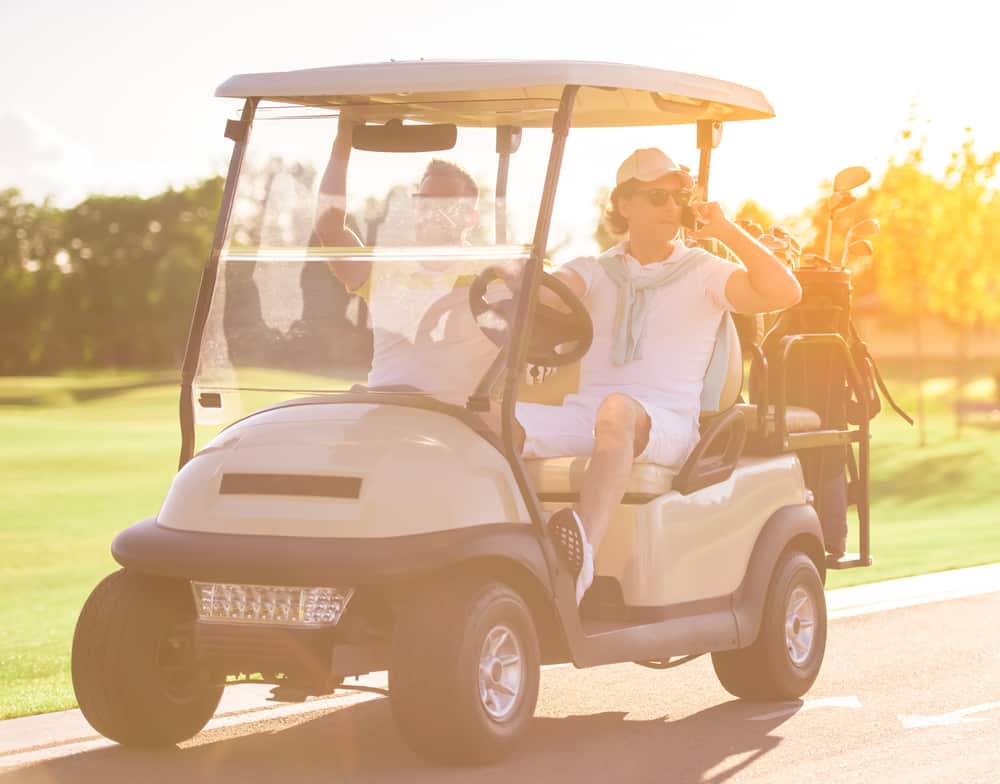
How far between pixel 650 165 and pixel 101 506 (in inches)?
704

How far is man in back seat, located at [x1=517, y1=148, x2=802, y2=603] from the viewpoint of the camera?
21.6 feet

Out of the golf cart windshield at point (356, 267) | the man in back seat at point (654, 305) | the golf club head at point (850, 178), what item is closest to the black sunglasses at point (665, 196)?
the man in back seat at point (654, 305)

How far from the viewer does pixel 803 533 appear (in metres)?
7.36

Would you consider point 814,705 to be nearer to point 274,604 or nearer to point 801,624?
point 801,624

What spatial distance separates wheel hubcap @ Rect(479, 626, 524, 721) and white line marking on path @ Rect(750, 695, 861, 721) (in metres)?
1.34

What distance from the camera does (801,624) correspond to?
24.1 ft

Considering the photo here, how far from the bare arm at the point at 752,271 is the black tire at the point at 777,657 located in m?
1.07

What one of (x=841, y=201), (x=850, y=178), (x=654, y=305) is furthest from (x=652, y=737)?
(x=841, y=201)

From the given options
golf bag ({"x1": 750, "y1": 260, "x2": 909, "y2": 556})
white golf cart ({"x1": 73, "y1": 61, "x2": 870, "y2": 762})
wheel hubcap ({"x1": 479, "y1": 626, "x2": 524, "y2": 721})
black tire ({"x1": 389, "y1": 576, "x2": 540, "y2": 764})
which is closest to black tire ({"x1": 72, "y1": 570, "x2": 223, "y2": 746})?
white golf cart ({"x1": 73, "y1": 61, "x2": 870, "y2": 762})

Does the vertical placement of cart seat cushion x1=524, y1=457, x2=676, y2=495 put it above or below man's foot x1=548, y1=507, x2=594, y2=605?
above

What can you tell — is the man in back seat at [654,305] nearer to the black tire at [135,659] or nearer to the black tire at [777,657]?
the black tire at [777,657]

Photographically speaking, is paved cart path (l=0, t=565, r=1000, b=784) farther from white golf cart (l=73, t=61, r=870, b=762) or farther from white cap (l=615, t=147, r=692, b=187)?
white cap (l=615, t=147, r=692, b=187)

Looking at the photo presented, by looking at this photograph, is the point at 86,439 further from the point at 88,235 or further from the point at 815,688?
the point at 88,235

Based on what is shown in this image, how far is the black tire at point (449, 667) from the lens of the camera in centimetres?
550
